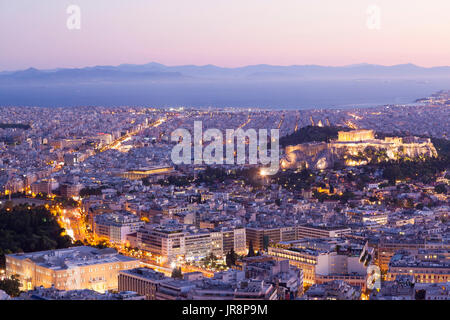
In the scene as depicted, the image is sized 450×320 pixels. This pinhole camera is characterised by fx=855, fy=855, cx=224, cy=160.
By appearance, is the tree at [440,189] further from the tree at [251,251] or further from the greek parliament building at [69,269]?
the greek parliament building at [69,269]

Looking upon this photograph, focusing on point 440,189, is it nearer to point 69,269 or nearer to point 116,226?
point 116,226

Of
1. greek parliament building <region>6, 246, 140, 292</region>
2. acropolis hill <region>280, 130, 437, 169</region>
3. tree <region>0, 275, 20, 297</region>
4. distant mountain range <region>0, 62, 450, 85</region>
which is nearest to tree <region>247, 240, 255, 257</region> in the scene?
greek parliament building <region>6, 246, 140, 292</region>

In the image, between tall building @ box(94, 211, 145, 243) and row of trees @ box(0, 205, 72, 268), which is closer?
row of trees @ box(0, 205, 72, 268)

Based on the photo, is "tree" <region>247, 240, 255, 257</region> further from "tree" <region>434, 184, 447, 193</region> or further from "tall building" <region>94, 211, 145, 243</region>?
"tree" <region>434, 184, 447, 193</region>

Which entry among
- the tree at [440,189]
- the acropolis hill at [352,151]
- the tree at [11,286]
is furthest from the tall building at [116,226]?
the acropolis hill at [352,151]

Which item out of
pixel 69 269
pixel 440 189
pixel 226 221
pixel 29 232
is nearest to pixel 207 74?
pixel 440 189
